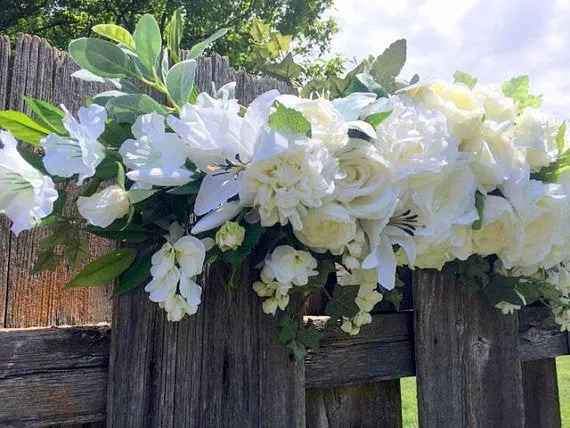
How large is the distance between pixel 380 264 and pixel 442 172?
20 centimetres

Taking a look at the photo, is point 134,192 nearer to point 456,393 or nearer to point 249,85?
point 249,85

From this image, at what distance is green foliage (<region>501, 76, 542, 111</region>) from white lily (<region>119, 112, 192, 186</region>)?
0.76 m

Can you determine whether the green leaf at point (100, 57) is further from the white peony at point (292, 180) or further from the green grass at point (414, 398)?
the green grass at point (414, 398)

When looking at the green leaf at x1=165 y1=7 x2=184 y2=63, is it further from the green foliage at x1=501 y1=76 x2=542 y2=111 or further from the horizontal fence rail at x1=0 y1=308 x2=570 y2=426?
the green foliage at x1=501 y1=76 x2=542 y2=111

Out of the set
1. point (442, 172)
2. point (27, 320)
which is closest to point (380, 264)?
point (442, 172)

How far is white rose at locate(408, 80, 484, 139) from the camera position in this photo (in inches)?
43.6

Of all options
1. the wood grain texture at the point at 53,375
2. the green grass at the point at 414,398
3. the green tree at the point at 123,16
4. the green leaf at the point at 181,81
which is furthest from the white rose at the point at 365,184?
the green tree at the point at 123,16

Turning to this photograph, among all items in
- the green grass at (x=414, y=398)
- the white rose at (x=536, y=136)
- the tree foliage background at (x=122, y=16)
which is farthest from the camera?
the tree foliage background at (x=122, y=16)

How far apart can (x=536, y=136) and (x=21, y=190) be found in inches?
37.8

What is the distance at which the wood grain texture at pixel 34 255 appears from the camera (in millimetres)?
1016

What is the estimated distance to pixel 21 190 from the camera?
824mm

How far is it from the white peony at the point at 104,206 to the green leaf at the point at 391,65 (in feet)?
1.87

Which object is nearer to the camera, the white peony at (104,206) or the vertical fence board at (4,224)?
the white peony at (104,206)

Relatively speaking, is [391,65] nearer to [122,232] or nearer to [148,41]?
[148,41]
